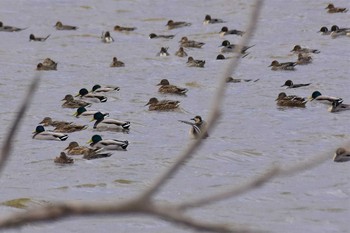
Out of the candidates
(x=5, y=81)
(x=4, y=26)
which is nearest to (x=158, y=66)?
(x=5, y=81)

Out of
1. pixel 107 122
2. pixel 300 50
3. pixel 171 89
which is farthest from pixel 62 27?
pixel 107 122

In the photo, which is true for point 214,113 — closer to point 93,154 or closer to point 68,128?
point 93,154

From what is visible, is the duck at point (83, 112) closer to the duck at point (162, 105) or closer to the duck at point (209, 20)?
the duck at point (162, 105)

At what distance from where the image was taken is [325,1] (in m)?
35.4

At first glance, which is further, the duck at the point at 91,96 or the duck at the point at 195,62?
the duck at the point at 195,62

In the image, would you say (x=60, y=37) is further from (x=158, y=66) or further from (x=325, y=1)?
(x=325, y=1)

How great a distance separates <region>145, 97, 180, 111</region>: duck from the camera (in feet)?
67.2

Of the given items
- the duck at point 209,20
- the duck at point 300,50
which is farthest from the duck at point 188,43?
the duck at point 209,20

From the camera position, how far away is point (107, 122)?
18922 millimetres

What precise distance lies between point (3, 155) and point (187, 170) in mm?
13839

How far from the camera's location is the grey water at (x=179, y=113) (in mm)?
13086

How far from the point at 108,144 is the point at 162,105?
3923 mm

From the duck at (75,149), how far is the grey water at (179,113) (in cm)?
29

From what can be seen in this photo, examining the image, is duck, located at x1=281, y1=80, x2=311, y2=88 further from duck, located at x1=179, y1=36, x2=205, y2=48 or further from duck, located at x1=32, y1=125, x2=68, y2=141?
duck, located at x1=32, y1=125, x2=68, y2=141
